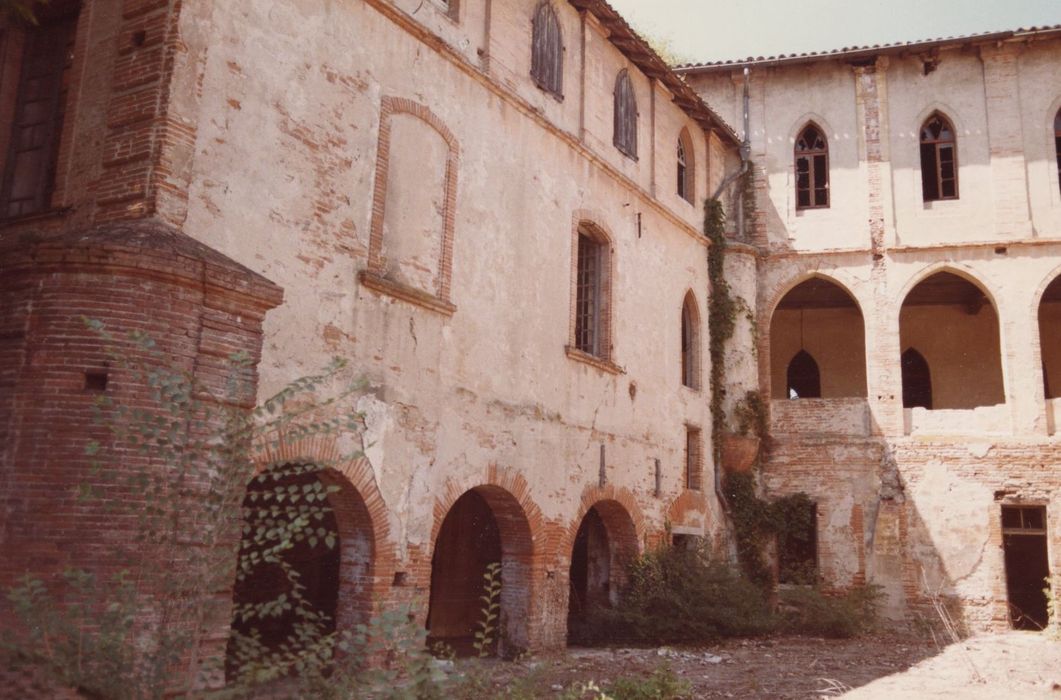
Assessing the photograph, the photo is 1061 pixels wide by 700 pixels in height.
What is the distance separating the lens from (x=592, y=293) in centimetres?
1521

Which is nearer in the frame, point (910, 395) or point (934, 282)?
point (934, 282)

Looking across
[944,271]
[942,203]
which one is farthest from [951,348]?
[942,203]

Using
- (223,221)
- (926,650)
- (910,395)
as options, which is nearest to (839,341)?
(910,395)

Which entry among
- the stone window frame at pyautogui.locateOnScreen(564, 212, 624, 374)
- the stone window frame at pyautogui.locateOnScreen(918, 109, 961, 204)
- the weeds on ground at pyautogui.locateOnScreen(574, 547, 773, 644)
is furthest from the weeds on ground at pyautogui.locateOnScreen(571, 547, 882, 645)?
the stone window frame at pyautogui.locateOnScreen(918, 109, 961, 204)

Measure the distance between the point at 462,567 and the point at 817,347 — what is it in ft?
38.1

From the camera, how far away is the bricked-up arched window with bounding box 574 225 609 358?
14953 millimetres

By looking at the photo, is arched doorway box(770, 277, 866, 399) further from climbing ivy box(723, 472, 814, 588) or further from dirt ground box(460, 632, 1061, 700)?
dirt ground box(460, 632, 1061, 700)

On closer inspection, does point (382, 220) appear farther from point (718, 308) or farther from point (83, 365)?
point (718, 308)

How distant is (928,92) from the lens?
19.2m

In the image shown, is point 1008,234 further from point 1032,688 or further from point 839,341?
point 1032,688

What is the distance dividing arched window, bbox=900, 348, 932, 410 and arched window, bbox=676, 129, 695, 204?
7251 mm

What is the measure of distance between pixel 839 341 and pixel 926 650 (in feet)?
29.3

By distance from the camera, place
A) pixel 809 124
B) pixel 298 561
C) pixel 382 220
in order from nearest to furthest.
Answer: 1. pixel 382 220
2. pixel 298 561
3. pixel 809 124

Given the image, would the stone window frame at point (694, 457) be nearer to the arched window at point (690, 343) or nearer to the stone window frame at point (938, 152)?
the arched window at point (690, 343)
